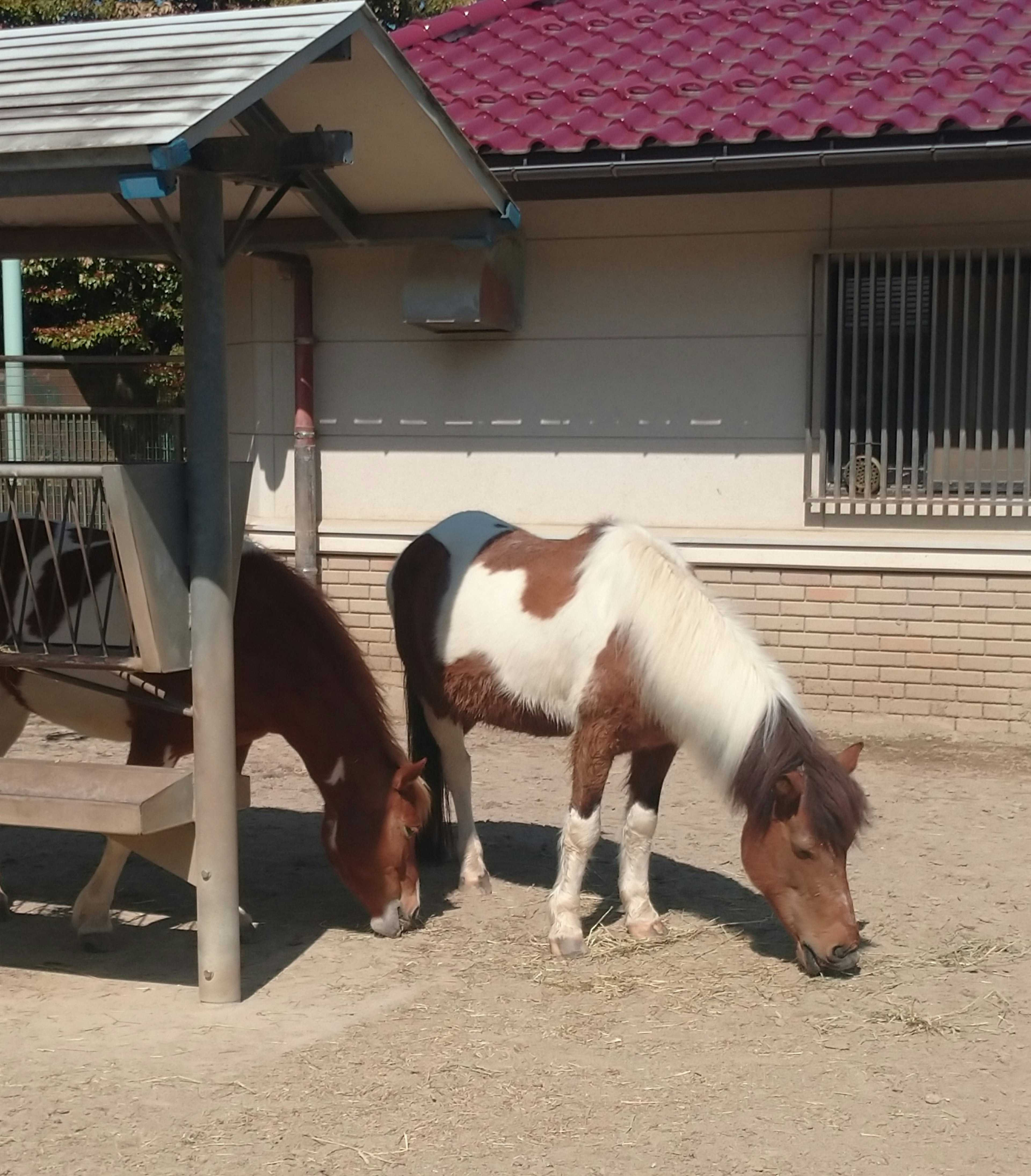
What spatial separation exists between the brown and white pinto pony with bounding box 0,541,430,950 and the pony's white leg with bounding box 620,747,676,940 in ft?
2.52

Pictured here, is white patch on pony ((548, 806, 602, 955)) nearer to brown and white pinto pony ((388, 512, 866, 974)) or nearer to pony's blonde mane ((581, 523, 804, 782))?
brown and white pinto pony ((388, 512, 866, 974))

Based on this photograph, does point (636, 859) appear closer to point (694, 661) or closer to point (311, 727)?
point (694, 661)

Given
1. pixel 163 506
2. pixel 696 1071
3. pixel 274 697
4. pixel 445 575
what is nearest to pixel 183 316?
pixel 163 506

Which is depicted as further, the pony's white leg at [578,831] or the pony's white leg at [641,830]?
the pony's white leg at [641,830]

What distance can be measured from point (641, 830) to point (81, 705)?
2095mm

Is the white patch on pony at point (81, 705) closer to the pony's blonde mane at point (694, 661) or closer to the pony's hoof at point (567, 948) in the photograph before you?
the pony's hoof at point (567, 948)

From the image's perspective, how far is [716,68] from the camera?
342 inches

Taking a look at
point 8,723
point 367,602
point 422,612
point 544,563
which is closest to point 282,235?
point 422,612

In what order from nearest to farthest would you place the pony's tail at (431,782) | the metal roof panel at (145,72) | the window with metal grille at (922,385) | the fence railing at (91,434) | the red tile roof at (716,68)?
1. the metal roof panel at (145,72)
2. the fence railing at (91,434)
3. the pony's tail at (431,782)
4. the red tile roof at (716,68)
5. the window with metal grille at (922,385)

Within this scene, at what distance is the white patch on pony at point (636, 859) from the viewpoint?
516 cm

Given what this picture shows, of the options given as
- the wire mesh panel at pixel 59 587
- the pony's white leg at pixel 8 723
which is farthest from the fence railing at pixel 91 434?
the pony's white leg at pixel 8 723

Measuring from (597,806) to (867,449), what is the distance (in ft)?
12.9

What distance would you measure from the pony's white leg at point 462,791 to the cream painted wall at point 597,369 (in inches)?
125

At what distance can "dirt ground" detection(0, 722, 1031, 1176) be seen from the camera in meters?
3.43
